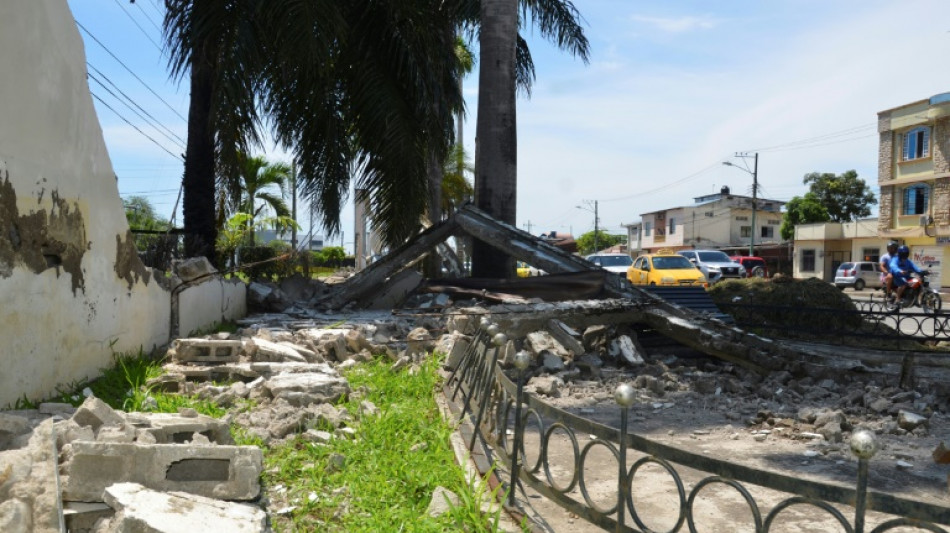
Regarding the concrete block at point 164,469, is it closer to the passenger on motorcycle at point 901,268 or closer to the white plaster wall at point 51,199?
the white plaster wall at point 51,199

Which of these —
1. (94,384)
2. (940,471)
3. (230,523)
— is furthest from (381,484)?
(940,471)

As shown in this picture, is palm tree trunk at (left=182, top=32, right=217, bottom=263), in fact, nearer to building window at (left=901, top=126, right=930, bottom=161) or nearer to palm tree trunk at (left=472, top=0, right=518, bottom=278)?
palm tree trunk at (left=472, top=0, right=518, bottom=278)

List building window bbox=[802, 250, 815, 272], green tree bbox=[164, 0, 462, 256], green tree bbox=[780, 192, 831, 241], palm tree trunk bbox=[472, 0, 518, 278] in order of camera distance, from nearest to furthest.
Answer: green tree bbox=[164, 0, 462, 256] → palm tree trunk bbox=[472, 0, 518, 278] → building window bbox=[802, 250, 815, 272] → green tree bbox=[780, 192, 831, 241]

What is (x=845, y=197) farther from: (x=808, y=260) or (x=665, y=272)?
(x=665, y=272)

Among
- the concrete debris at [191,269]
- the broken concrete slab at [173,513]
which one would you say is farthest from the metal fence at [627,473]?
the concrete debris at [191,269]

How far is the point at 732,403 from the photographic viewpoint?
738 centimetres

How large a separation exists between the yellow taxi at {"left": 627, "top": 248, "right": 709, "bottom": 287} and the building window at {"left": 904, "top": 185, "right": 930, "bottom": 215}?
718 inches

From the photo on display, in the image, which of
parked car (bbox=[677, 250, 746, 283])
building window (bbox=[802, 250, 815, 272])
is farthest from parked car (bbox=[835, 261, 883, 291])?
building window (bbox=[802, 250, 815, 272])

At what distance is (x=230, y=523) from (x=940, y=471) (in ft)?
15.4

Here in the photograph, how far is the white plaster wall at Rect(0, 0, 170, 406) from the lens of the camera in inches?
193

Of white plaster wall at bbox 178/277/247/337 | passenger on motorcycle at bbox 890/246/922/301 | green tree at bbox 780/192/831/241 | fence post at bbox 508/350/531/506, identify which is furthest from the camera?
green tree at bbox 780/192/831/241

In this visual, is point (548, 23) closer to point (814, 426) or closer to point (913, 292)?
point (913, 292)

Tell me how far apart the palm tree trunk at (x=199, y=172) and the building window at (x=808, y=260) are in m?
39.9

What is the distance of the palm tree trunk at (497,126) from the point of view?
1316 centimetres
